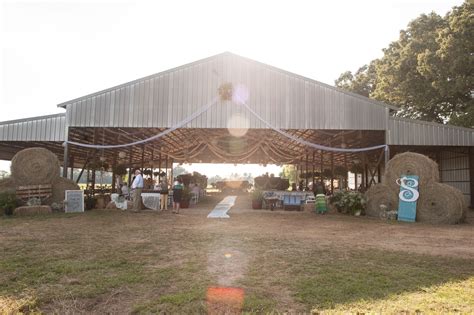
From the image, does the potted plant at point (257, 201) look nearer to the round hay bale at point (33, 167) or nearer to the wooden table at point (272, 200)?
the wooden table at point (272, 200)

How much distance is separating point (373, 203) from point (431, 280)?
31.3 ft

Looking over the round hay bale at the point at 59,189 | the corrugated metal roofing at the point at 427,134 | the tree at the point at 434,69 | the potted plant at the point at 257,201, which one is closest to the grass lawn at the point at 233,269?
the round hay bale at the point at 59,189

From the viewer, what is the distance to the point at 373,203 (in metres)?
14.0

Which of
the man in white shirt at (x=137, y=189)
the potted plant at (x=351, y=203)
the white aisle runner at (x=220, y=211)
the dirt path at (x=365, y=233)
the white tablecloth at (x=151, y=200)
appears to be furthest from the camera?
the white tablecloth at (x=151, y=200)

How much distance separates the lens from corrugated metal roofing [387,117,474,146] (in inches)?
609

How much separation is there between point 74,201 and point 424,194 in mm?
14284

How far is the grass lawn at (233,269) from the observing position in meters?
3.96

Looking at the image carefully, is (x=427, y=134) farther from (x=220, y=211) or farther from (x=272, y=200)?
(x=220, y=211)

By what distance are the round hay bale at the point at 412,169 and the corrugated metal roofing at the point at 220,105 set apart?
8.54 ft

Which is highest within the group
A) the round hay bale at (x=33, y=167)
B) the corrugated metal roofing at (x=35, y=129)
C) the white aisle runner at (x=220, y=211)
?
the corrugated metal roofing at (x=35, y=129)

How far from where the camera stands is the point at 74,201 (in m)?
13.9

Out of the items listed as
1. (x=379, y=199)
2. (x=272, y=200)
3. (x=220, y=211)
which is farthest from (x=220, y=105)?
(x=379, y=199)

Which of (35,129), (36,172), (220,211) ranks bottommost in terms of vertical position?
(220,211)

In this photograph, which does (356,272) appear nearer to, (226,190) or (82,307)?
(82,307)
